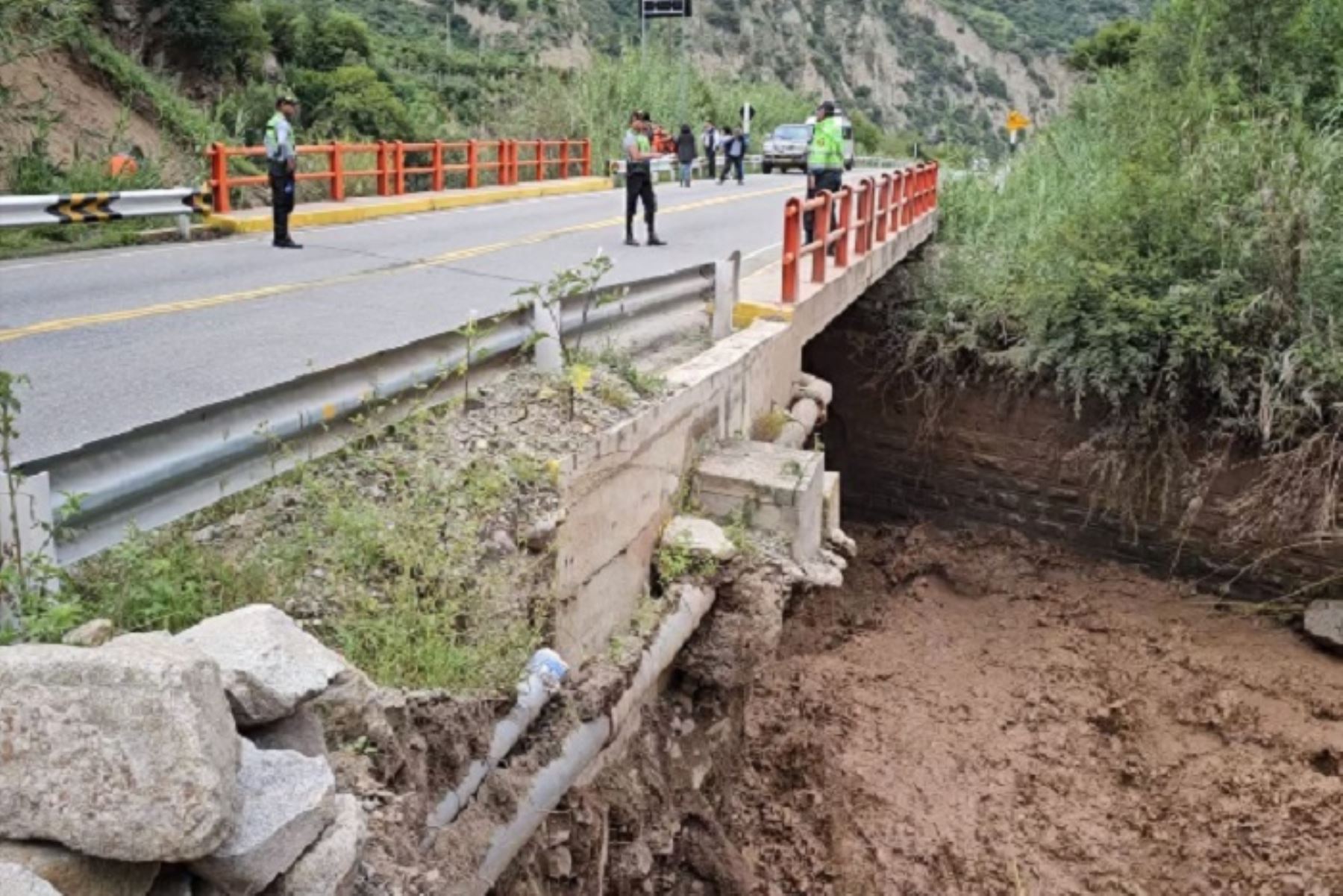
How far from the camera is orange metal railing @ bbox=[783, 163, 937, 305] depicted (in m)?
10.2

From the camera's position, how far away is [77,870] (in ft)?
8.87

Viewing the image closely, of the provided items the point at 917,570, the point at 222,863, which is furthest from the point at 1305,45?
the point at 222,863

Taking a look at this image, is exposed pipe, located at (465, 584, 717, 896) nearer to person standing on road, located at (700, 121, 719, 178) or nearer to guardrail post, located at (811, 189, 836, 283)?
guardrail post, located at (811, 189, 836, 283)

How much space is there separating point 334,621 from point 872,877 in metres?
6.00

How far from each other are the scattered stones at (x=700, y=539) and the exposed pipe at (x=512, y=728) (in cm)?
188

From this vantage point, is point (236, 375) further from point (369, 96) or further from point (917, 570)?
point (369, 96)

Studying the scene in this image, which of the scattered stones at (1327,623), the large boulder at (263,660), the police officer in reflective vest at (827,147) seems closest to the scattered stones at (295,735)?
the large boulder at (263,660)

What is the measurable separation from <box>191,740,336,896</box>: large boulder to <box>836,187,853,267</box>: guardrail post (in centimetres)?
956

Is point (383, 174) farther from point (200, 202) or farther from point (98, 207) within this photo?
point (98, 207)

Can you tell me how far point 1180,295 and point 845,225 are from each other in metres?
4.10

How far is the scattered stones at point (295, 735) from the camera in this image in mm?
3391

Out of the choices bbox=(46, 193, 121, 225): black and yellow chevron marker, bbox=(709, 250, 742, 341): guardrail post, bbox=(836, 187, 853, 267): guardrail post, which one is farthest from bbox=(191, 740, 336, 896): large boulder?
bbox=(46, 193, 121, 225): black and yellow chevron marker

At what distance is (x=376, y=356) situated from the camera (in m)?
5.78

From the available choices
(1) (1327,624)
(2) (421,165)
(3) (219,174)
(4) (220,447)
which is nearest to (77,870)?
(4) (220,447)
